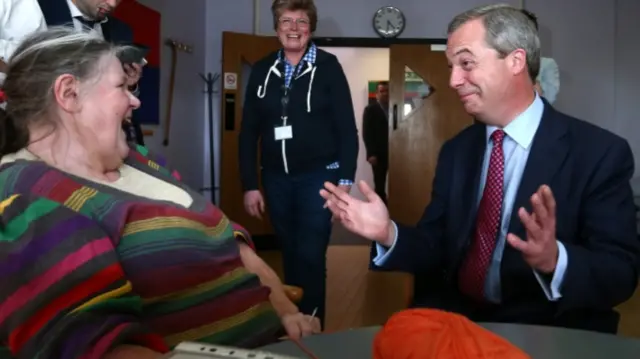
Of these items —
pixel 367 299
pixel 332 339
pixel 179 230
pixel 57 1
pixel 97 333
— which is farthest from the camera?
pixel 367 299

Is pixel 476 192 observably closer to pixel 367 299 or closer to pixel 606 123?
pixel 367 299

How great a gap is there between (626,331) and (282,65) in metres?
2.40

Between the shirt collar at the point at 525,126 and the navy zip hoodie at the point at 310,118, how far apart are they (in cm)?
104

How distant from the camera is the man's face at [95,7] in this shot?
1.86 m

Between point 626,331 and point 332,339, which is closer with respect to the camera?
point 332,339

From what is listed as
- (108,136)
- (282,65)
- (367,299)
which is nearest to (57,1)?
(108,136)

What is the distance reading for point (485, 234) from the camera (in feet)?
4.93

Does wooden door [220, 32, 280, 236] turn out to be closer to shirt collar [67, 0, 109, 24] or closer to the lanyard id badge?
the lanyard id badge

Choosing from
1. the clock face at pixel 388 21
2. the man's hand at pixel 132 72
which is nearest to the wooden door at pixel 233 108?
the clock face at pixel 388 21

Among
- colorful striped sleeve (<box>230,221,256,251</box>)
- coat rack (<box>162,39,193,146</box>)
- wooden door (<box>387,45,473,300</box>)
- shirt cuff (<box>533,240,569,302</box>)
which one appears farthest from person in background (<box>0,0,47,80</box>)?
wooden door (<box>387,45,473,300</box>)

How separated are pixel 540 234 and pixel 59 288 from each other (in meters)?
0.85

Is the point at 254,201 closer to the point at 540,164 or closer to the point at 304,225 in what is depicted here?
the point at 304,225

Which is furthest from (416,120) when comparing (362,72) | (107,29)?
(107,29)

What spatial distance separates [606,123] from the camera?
6074 millimetres
